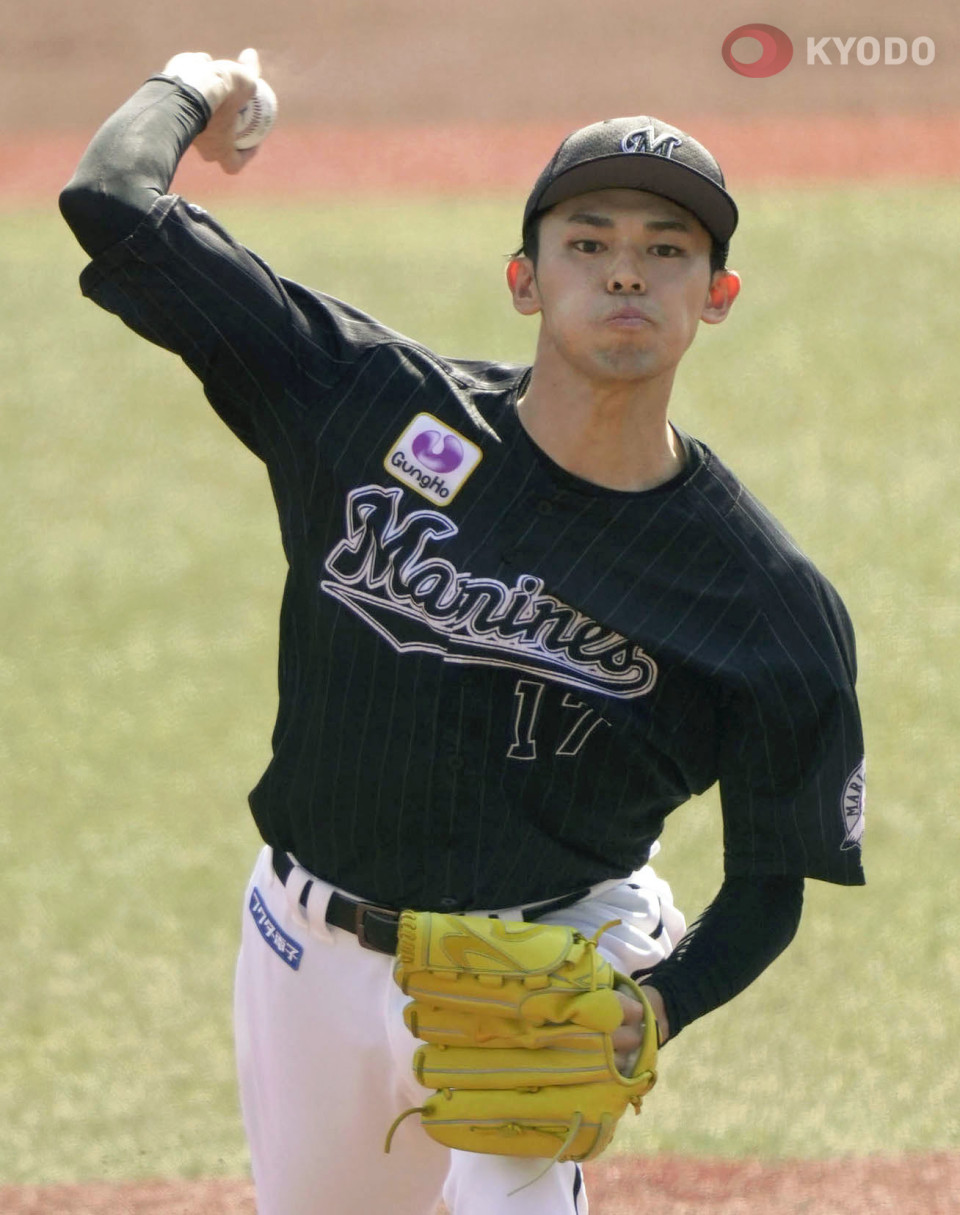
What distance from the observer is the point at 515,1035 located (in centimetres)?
251

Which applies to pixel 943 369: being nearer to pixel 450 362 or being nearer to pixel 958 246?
pixel 958 246

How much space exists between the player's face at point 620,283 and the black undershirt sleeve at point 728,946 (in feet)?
2.59

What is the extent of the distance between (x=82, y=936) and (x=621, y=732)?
3002mm

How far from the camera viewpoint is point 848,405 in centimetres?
998

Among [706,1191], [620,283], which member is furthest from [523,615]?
[706,1191]

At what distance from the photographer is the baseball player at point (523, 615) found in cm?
263

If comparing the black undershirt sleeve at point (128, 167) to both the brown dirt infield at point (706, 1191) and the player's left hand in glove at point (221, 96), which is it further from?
the brown dirt infield at point (706, 1191)

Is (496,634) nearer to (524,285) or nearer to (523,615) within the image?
(523,615)

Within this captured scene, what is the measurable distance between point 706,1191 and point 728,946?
168 centimetres

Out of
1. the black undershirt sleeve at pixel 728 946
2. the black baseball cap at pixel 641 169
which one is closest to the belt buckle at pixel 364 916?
the black undershirt sleeve at pixel 728 946

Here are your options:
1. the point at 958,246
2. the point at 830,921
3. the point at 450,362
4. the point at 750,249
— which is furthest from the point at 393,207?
the point at 450,362

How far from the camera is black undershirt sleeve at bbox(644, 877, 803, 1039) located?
2.61m

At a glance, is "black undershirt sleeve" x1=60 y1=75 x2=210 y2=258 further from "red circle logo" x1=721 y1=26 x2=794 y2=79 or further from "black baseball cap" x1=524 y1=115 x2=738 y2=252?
"red circle logo" x1=721 y1=26 x2=794 y2=79

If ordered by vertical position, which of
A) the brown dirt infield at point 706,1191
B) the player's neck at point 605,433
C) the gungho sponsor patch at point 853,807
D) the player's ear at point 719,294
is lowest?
the brown dirt infield at point 706,1191
